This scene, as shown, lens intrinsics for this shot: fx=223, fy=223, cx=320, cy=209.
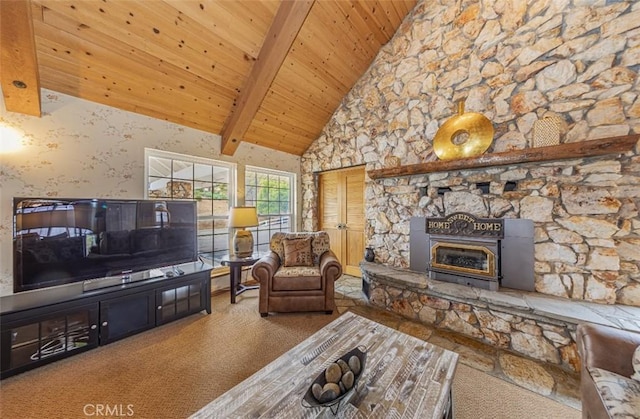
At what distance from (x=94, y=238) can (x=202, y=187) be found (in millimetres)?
1446

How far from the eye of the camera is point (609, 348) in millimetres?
1181

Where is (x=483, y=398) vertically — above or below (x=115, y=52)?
below

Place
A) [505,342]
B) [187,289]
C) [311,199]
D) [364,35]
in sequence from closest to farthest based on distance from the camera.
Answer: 1. [505,342]
2. [187,289]
3. [364,35]
4. [311,199]

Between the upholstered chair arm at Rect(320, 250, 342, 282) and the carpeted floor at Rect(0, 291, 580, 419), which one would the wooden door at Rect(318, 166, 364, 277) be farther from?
the carpeted floor at Rect(0, 291, 580, 419)

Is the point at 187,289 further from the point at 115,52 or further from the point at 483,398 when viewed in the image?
the point at 483,398

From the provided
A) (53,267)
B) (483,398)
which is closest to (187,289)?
(53,267)

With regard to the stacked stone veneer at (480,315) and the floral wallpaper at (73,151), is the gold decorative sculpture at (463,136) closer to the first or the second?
the stacked stone veneer at (480,315)

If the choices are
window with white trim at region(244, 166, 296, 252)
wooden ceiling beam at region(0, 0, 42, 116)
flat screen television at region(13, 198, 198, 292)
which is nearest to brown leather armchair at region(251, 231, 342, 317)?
flat screen television at region(13, 198, 198, 292)

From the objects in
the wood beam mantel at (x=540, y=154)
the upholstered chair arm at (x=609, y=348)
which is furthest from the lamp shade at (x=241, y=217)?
the upholstered chair arm at (x=609, y=348)

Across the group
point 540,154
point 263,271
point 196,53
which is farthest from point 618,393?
point 196,53

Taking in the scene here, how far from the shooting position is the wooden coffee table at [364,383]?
37.1 inches

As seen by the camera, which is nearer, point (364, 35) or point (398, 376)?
point (398, 376)

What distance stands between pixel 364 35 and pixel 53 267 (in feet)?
14.2

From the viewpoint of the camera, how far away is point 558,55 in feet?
7.35
